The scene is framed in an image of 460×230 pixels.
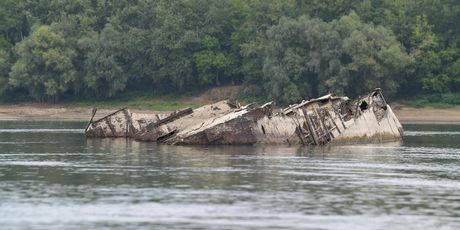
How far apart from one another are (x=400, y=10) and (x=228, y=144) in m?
59.5

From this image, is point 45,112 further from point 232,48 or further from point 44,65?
point 232,48

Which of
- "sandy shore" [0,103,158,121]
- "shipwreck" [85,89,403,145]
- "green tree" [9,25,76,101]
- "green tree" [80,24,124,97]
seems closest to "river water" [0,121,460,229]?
"shipwreck" [85,89,403,145]

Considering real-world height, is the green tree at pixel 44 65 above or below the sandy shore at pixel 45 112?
above

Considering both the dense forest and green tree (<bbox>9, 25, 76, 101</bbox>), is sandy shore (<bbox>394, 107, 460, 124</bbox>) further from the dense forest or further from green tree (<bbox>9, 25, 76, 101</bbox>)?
green tree (<bbox>9, 25, 76, 101</bbox>)

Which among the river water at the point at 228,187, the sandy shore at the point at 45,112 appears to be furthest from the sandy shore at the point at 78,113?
the river water at the point at 228,187

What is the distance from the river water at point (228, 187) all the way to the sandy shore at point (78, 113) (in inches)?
1686

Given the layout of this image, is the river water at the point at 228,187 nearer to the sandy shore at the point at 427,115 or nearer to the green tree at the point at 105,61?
the sandy shore at the point at 427,115

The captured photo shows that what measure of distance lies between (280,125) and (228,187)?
26365 millimetres

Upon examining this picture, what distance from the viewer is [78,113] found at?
127188 millimetres

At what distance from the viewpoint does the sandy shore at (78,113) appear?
11406cm

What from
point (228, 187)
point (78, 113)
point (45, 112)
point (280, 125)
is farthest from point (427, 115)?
point (228, 187)

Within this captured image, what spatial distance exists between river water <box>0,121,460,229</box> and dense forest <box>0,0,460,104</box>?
46.1m

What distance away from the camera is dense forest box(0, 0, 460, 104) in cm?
11819

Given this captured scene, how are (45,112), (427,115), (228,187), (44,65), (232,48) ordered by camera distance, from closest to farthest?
1. (228,187)
2. (427,115)
3. (45,112)
4. (44,65)
5. (232,48)
